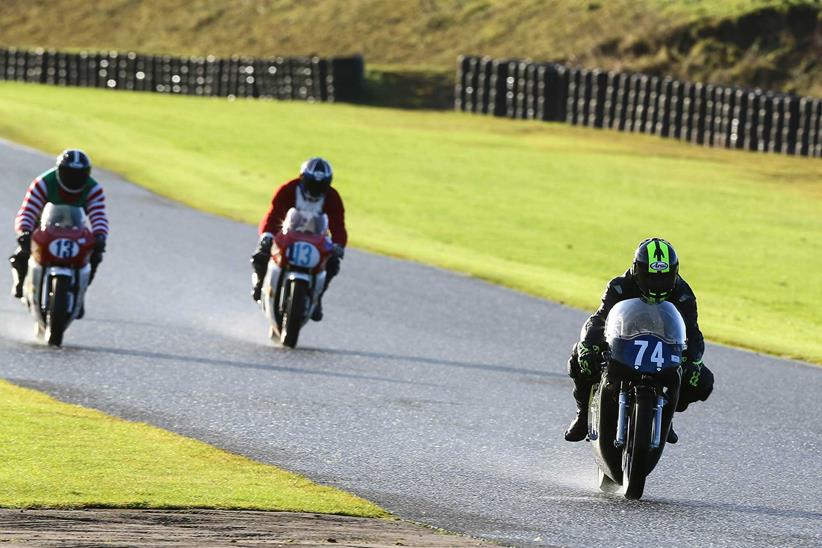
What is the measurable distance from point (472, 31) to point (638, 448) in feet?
172

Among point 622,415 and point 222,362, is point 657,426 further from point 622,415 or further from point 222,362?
point 222,362

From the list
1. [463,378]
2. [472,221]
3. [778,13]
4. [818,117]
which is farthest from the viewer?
[778,13]

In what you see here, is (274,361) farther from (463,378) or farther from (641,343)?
(641,343)

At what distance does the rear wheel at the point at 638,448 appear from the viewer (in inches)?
367

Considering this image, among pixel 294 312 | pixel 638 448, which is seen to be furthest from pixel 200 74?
pixel 638 448

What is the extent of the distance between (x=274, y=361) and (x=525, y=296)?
5814 millimetres

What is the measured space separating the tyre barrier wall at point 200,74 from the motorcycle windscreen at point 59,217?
3428cm

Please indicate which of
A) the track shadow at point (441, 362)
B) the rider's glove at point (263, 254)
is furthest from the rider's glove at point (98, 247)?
the track shadow at point (441, 362)

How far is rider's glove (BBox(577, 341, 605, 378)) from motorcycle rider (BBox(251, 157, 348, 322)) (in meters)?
6.27

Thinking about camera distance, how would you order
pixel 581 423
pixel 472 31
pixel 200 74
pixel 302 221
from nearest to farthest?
pixel 581 423 → pixel 302 221 → pixel 200 74 → pixel 472 31

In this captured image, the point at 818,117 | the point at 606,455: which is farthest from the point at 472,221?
the point at 606,455

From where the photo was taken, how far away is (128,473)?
983 centimetres

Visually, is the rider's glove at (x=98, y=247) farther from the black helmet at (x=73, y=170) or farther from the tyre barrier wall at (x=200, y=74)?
the tyre barrier wall at (x=200, y=74)

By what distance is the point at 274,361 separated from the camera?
1526cm
